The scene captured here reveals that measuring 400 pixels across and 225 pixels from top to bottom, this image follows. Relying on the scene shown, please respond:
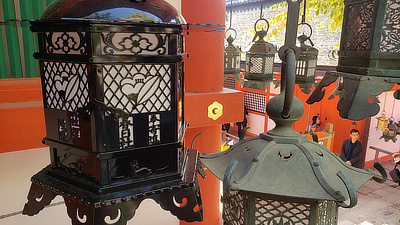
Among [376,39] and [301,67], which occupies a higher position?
[376,39]

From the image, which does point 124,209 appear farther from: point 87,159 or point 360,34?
point 360,34

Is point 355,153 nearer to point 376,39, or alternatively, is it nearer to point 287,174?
point 376,39

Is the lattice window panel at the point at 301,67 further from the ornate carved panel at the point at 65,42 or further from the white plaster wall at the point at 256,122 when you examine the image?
the white plaster wall at the point at 256,122

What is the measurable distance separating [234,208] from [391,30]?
1.13 meters

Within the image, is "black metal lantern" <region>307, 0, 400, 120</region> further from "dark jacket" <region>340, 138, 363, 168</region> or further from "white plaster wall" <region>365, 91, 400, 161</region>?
"white plaster wall" <region>365, 91, 400, 161</region>

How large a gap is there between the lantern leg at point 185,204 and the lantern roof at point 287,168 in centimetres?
12

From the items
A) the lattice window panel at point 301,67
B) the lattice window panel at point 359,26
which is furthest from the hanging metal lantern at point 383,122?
the lattice window panel at point 359,26

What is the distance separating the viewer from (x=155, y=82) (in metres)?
0.81

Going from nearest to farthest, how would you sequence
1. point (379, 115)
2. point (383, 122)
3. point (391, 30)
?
point (391, 30)
point (383, 122)
point (379, 115)

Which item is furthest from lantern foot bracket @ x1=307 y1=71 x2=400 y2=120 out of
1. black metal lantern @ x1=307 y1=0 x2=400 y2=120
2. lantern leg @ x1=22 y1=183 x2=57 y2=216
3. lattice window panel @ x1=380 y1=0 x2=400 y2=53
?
lantern leg @ x1=22 y1=183 x2=57 y2=216

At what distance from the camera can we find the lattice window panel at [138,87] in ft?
2.45

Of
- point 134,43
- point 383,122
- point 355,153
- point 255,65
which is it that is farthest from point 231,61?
point 383,122

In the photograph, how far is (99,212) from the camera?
744 millimetres

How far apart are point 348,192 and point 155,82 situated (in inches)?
22.2
